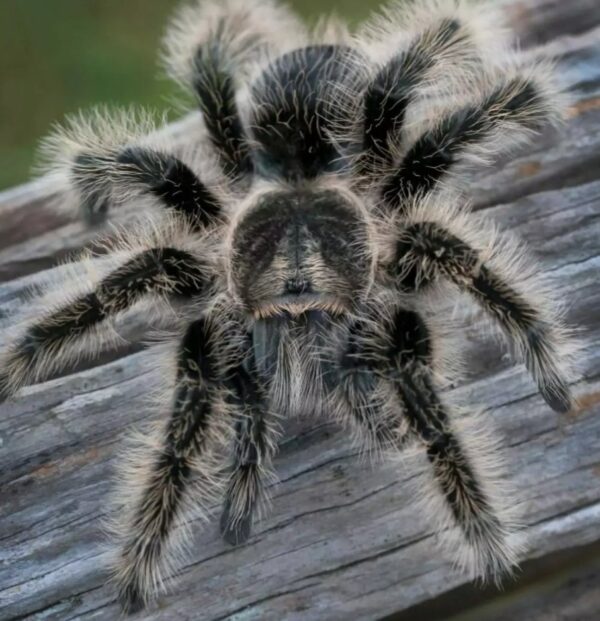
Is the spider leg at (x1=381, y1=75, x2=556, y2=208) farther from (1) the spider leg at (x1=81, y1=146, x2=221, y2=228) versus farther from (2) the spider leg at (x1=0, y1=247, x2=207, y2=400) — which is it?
(2) the spider leg at (x1=0, y1=247, x2=207, y2=400)

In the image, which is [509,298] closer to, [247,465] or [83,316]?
[247,465]

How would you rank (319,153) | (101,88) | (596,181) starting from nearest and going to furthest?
(319,153), (596,181), (101,88)

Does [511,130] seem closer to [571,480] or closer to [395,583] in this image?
[571,480]

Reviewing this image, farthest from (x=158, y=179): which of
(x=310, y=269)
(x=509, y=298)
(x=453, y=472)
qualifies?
(x=453, y=472)

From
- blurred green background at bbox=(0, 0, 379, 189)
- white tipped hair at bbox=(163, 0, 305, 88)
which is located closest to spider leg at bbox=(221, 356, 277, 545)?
white tipped hair at bbox=(163, 0, 305, 88)

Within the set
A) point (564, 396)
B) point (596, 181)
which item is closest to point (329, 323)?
point (564, 396)

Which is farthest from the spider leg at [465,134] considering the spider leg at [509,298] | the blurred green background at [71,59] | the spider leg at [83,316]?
the blurred green background at [71,59]
